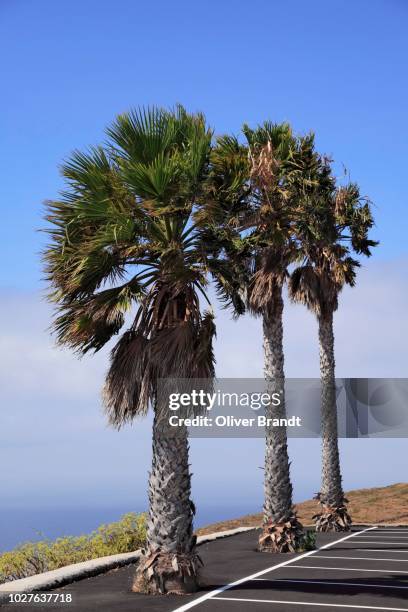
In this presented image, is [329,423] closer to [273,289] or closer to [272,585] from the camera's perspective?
[273,289]

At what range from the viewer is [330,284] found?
28203 mm

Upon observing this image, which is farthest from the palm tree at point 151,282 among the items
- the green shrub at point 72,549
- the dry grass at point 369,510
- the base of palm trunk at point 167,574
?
the dry grass at point 369,510

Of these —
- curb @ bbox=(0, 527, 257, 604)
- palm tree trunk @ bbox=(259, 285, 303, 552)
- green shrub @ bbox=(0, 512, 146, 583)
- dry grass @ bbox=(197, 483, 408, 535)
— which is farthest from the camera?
dry grass @ bbox=(197, 483, 408, 535)

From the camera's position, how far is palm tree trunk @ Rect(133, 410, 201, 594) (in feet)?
48.7

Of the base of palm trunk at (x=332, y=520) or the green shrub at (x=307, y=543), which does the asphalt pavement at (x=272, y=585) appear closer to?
the green shrub at (x=307, y=543)

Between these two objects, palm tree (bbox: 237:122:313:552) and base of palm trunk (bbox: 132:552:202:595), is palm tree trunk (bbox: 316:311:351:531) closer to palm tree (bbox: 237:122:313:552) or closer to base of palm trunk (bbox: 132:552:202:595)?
palm tree (bbox: 237:122:313:552)

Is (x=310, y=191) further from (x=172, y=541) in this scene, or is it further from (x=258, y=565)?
(x=172, y=541)

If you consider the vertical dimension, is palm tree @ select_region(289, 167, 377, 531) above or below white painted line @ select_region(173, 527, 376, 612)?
above

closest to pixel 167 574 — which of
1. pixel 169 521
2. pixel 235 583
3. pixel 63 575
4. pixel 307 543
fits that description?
pixel 169 521

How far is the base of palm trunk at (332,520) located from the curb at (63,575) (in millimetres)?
10636

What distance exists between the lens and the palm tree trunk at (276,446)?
73.0ft

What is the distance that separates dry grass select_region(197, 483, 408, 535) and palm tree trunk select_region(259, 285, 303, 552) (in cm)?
932

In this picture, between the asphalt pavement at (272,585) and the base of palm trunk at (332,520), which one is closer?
the asphalt pavement at (272,585)

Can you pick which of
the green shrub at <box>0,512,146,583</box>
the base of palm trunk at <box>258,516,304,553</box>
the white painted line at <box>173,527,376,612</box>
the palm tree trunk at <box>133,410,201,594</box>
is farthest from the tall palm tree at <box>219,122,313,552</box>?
the palm tree trunk at <box>133,410,201,594</box>
